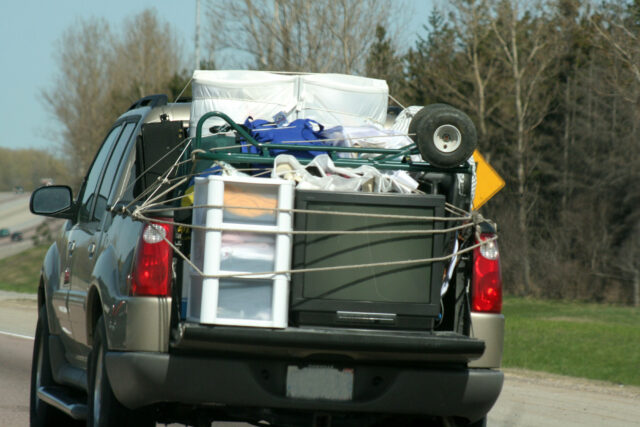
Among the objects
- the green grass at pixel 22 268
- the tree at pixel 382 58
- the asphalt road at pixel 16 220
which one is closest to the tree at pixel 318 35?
the tree at pixel 382 58

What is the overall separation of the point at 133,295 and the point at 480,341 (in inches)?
63.3

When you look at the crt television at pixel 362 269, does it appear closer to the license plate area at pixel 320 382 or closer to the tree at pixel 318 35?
the license plate area at pixel 320 382

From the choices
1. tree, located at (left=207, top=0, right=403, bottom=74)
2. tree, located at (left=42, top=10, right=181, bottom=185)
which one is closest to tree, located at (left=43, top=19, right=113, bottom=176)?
tree, located at (left=42, top=10, right=181, bottom=185)

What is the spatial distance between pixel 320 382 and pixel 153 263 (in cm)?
95

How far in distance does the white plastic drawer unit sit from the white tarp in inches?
75.2

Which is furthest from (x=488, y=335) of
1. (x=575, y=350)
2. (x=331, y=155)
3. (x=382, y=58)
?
(x=382, y=58)

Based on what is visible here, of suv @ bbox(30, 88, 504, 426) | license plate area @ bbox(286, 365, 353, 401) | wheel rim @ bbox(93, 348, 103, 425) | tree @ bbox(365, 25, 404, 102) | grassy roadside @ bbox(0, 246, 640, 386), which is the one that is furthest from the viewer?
tree @ bbox(365, 25, 404, 102)

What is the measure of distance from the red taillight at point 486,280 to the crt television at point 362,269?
38 centimetres

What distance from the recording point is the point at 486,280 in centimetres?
524

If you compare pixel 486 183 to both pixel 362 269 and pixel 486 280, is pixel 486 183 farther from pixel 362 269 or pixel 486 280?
pixel 362 269

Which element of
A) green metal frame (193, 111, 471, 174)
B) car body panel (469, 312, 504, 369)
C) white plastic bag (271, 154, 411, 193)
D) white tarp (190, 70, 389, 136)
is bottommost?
car body panel (469, 312, 504, 369)

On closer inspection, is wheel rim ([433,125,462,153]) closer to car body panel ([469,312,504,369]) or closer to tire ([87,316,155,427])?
car body panel ([469,312,504,369])

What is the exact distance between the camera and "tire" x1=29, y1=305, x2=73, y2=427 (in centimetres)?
717

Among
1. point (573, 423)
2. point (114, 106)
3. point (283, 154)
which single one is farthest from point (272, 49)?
point (114, 106)
